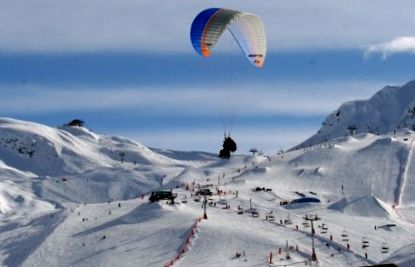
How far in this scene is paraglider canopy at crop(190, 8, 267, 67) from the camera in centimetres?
4478

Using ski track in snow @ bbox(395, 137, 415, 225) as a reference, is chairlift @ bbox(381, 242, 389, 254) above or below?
below

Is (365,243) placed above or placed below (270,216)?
below

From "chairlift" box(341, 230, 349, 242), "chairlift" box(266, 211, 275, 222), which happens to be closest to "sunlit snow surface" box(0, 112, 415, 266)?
"chairlift" box(341, 230, 349, 242)

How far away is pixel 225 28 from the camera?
44719 mm

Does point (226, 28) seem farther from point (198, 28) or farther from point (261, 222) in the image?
point (261, 222)

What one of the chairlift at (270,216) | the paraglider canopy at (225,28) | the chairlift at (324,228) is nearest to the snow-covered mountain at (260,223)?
the chairlift at (270,216)

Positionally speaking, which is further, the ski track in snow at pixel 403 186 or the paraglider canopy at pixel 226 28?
the ski track in snow at pixel 403 186

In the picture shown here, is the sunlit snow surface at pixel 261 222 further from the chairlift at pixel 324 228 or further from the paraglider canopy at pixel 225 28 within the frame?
the paraglider canopy at pixel 225 28

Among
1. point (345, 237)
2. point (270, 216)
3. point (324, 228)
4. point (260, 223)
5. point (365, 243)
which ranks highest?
point (270, 216)

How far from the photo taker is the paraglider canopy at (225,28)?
4478 cm

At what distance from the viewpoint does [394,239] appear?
163ft

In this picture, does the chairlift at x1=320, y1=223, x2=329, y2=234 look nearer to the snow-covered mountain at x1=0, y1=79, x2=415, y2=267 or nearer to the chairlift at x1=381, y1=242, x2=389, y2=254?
the snow-covered mountain at x1=0, y1=79, x2=415, y2=267

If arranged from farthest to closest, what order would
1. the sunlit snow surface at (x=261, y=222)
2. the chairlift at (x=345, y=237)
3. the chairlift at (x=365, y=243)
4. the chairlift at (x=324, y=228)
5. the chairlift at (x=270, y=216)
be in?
the chairlift at (x=270, y=216) < the chairlift at (x=324, y=228) < the chairlift at (x=345, y=237) < the chairlift at (x=365, y=243) < the sunlit snow surface at (x=261, y=222)

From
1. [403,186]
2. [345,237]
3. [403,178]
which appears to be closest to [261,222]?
[345,237]
